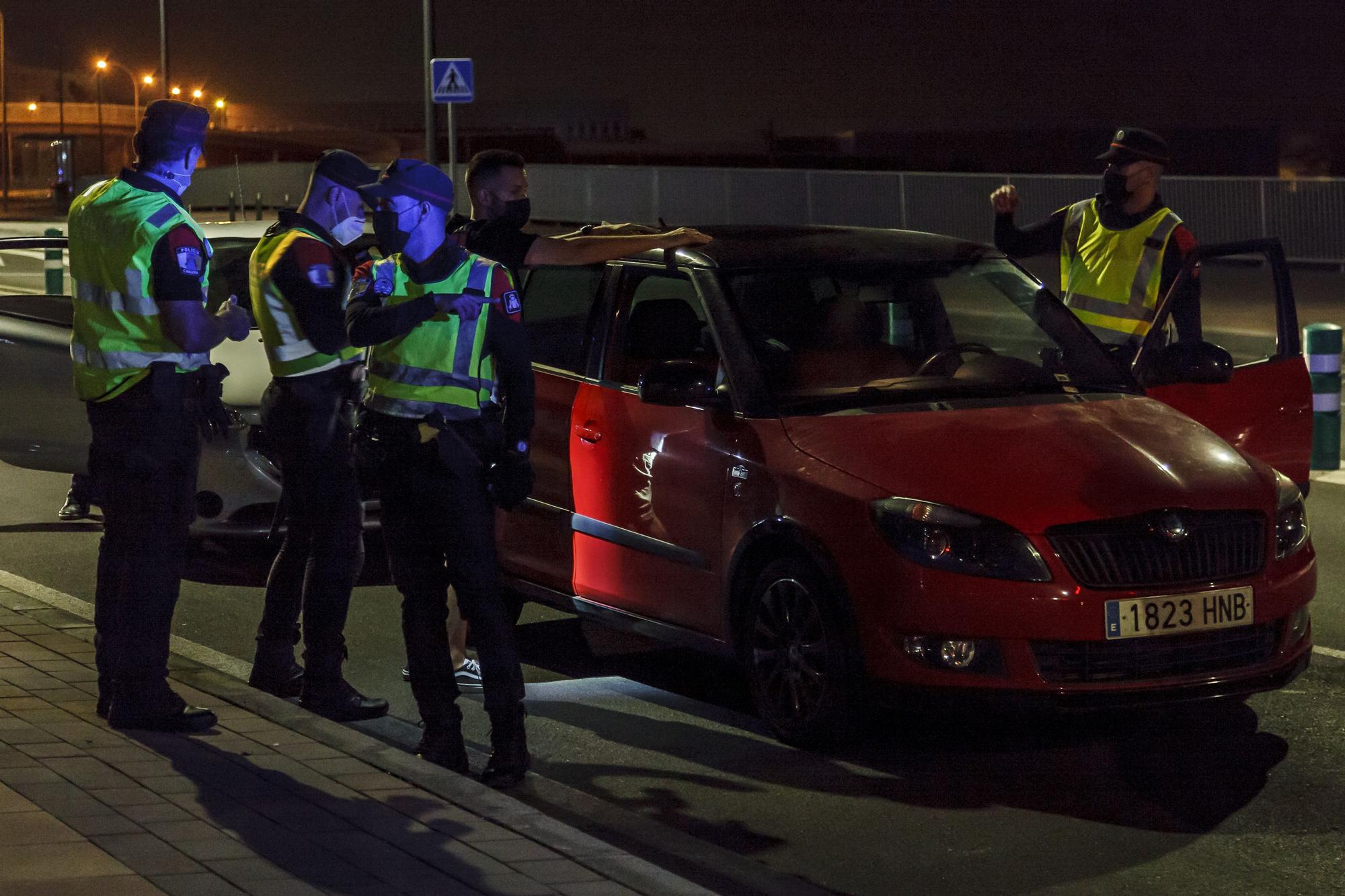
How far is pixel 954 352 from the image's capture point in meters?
6.63

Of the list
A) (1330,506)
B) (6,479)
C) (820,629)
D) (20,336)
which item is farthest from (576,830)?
(6,479)

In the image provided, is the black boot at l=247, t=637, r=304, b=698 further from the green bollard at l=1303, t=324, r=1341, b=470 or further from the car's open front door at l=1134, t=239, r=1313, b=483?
the green bollard at l=1303, t=324, r=1341, b=470

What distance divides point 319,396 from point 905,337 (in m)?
1.94

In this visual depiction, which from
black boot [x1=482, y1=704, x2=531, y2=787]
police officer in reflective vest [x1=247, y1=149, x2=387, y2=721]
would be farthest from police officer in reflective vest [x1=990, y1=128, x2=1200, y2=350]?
black boot [x1=482, y1=704, x2=531, y2=787]

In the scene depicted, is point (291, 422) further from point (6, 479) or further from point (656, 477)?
point (6, 479)

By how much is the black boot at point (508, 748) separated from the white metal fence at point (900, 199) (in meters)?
15.6

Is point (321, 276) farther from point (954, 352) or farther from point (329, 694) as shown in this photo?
point (954, 352)

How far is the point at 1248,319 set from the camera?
22.6 meters

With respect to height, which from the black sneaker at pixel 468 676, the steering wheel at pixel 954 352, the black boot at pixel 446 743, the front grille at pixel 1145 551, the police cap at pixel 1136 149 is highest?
the police cap at pixel 1136 149

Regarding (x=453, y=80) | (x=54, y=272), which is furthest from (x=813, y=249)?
(x=54, y=272)

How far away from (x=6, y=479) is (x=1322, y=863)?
895cm

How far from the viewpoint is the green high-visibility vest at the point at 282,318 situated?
6.23 metres

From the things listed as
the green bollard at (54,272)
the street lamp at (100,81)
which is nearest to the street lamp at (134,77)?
the street lamp at (100,81)

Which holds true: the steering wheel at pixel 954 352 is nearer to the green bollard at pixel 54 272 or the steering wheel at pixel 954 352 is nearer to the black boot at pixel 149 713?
the black boot at pixel 149 713
